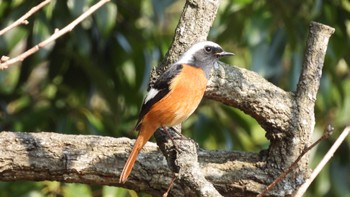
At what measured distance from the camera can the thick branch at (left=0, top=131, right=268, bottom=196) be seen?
3.89 m

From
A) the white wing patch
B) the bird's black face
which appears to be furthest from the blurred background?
the white wing patch

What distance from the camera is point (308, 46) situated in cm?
411

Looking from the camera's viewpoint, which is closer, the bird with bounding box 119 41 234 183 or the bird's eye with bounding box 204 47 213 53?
the bird with bounding box 119 41 234 183

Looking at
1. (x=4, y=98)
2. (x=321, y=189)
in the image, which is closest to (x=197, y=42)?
(x=4, y=98)

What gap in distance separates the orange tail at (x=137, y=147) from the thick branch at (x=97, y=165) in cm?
14

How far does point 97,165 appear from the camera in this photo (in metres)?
3.91

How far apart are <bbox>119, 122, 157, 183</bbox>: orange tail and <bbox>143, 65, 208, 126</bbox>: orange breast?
5 cm

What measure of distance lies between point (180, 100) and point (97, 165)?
509mm

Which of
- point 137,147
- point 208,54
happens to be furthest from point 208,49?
point 137,147

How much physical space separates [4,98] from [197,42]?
264 centimetres

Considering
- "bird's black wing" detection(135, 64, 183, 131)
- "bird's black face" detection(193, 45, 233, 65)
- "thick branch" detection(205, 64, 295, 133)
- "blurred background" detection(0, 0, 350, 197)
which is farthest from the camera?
"blurred background" detection(0, 0, 350, 197)

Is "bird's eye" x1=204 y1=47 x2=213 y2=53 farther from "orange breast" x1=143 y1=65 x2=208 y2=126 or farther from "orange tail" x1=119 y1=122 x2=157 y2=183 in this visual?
"orange tail" x1=119 y1=122 x2=157 y2=183

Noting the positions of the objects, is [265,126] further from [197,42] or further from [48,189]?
[48,189]

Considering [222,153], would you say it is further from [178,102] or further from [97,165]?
[97,165]
